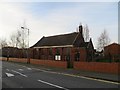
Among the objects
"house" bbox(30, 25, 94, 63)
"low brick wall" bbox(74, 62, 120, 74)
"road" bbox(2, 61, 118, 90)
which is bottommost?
"road" bbox(2, 61, 118, 90)

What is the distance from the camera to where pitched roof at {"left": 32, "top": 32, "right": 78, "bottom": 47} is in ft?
220

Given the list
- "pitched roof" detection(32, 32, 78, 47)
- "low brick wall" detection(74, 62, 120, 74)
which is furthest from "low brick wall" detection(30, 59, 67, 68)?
"pitched roof" detection(32, 32, 78, 47)

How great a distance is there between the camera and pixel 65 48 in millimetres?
A: 65625

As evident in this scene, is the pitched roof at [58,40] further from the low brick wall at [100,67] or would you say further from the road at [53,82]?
the road at [53,82]

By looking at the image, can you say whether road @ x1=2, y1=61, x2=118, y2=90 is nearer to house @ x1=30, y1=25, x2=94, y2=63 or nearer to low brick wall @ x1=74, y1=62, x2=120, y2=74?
low brick wall @ x1=74, y1=62, x2=120, y2=74

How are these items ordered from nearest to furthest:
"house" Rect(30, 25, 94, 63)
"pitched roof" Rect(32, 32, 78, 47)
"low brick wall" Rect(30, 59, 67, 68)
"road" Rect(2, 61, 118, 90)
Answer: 1. "road" Rect(2, 61, 118, 90)
2. "low brick wall" Rect(30, 59, 67, 68)
3. "house" Rect(30, 25, 94, 63)
4. "pitched roof" Rect(32, 32, 78, 47)

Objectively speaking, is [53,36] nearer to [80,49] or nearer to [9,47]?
[80,49]

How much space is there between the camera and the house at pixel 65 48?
199 ft

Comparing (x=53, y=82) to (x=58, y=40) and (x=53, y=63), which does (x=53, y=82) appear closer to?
(x=53, y=63)

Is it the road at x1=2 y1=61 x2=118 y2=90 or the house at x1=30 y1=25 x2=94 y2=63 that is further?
the house at x1=30 y1=25 x2=94 y2=63

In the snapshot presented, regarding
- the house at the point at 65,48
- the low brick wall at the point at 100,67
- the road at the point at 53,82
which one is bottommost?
the road at the point at 53,82

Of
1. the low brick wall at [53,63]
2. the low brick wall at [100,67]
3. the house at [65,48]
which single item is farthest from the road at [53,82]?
the house at [65,48]

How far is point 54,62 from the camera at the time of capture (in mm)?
44562

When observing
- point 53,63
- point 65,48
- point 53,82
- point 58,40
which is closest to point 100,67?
point 53,82
